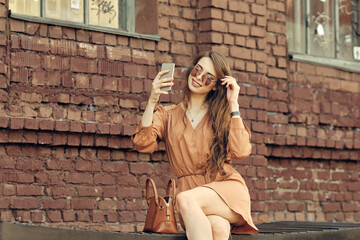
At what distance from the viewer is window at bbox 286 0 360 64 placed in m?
9.62

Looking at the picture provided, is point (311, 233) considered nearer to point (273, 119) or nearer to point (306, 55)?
point (273, 119)

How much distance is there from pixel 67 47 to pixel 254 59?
198 cm

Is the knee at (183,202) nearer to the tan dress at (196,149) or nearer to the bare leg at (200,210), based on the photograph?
the bare leg at (200,210)

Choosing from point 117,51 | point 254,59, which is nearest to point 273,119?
point 254,59

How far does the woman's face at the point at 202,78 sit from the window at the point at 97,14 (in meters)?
1.65

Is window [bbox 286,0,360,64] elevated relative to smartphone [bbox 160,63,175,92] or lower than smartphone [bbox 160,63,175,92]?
elevated

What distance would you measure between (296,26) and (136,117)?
2.49m

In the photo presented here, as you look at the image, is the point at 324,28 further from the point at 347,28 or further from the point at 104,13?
the point at 104,13

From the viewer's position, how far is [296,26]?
964 centimetres

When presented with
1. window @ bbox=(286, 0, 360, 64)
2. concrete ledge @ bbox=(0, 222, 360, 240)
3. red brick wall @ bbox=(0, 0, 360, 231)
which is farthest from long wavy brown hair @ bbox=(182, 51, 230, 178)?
window @ bbox=(286, 0, 360, 64)

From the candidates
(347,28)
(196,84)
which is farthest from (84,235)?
(347,28)

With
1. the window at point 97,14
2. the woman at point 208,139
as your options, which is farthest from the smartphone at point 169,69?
the window at point 97,14

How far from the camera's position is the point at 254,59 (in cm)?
875

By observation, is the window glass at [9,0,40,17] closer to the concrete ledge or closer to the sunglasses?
the sunglasses
